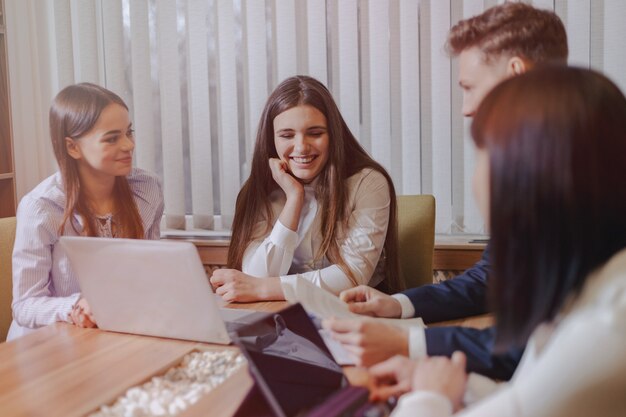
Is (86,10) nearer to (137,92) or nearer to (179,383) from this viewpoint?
(137,92)

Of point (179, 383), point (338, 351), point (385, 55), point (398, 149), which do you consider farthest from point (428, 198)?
point (179, 383)

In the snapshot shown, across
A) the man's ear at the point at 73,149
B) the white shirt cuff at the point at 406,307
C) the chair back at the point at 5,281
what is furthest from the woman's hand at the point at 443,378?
the chair back at the point at 5,281

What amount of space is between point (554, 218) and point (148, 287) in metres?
0.80

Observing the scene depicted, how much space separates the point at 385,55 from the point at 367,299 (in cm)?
132

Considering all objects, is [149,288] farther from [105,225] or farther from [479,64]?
[479,64]

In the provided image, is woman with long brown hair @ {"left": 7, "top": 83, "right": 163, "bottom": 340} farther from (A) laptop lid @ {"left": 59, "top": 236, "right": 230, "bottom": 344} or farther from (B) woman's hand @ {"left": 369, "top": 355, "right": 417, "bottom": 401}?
(B) woman's hand @ {"left": 369, "top": 355, "right": 417, "bottom": 401}

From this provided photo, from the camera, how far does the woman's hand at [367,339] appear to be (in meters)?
1.09

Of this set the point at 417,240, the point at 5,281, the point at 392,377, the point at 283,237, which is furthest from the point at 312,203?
the point at 392,377

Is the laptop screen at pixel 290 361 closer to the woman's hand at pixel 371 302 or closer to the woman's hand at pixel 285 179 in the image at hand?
the woman's hand at pixel 371 302

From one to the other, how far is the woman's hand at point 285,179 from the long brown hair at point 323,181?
0.05 meters

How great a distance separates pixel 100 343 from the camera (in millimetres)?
1355

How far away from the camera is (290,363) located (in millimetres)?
981

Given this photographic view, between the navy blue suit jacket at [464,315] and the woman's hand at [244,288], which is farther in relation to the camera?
the woman's hand at [244,288]

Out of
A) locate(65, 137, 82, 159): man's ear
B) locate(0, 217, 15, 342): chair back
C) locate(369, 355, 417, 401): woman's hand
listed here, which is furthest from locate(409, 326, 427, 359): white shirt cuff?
locate(0, 217, 15, 342): chair back
